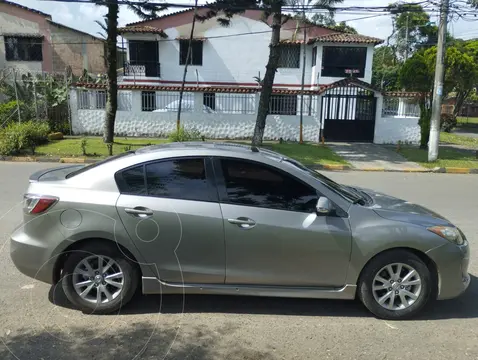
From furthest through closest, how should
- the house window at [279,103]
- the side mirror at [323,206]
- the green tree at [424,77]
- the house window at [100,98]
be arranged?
the house window at [279,103] → the house window at [100,98] → the green tree at [424,77] → the side mirror at [323,206]

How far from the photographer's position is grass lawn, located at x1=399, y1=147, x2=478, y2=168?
14203 mm

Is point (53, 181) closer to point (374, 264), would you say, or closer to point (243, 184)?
point (243, 184)

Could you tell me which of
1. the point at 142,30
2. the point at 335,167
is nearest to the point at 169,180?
the point at 335,167

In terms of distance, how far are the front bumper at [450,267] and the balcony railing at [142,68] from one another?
81.3ft

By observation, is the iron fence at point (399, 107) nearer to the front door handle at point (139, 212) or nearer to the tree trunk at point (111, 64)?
the tree trunk at point (111, 64)

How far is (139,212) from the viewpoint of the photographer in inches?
136

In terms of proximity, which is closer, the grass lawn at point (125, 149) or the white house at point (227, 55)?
the grass lawn at point (125, 149)

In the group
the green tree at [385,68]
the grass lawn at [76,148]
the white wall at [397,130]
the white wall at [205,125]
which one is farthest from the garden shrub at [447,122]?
the grass lawn at [76,148]

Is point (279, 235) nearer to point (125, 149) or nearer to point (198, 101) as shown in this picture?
point (125, 149)

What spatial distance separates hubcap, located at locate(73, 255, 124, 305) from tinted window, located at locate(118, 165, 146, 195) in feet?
2.01

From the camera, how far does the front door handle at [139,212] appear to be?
345 cm

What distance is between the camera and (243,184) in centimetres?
359

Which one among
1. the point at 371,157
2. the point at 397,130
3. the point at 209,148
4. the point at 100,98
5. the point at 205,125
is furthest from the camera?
the point at 397,130

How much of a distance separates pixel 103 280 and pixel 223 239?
1.11 meters
